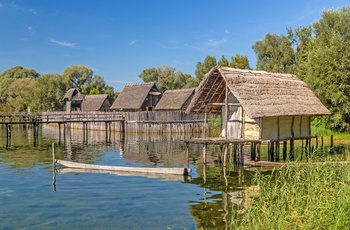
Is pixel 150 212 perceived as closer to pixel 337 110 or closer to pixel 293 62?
pixel 337 110

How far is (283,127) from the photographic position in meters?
22.1

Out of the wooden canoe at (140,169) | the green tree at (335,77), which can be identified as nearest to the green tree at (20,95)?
the green tree at (335,77)

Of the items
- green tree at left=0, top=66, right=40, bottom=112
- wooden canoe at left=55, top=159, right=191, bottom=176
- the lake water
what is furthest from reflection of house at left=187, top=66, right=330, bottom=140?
green tree at left=0, top=66, right=40, bottom=112

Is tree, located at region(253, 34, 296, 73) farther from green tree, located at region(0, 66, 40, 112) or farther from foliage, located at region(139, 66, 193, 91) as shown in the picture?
green tree, located at region(0, 66, 40, 112)

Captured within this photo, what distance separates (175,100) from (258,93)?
97.8 ft

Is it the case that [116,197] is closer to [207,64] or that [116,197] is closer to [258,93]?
[258,93]

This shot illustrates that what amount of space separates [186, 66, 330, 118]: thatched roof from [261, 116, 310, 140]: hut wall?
0.84 m

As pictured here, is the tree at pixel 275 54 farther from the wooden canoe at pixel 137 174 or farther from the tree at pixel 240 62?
the wooden canoe at pixel 137 174

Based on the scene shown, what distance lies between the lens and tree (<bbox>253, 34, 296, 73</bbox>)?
2238 inches

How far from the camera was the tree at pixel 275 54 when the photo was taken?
Result: 2238 inches

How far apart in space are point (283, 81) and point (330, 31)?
1709cm

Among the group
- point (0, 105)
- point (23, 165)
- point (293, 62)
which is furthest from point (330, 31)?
point (0, 105)

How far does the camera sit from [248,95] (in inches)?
803

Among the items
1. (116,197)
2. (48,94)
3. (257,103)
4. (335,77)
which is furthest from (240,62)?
(116,197)
